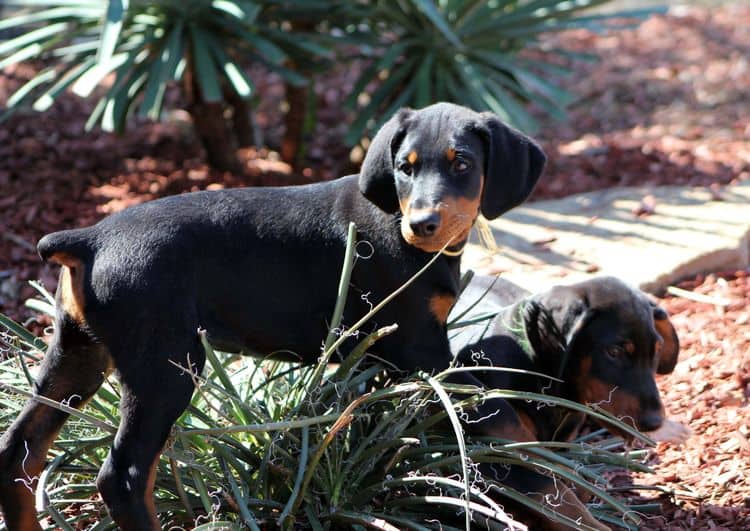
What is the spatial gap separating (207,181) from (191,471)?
3.89 meters

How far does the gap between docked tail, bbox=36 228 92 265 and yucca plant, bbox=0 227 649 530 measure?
1.35ft

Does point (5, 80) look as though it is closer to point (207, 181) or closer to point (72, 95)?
point (72, 95)

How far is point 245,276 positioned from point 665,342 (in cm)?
→ 176

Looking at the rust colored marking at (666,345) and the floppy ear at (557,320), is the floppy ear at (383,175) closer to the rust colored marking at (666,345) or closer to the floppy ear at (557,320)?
the floppy ear at (557,320)

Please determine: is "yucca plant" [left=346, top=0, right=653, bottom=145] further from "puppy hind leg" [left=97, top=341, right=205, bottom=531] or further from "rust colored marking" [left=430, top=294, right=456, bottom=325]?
"puppy hind leg" [left=97, top=341, right=205, bottom=531]

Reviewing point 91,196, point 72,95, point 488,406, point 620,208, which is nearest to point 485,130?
point 488,406

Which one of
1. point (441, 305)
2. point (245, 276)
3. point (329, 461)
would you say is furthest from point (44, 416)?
point (441, 305)

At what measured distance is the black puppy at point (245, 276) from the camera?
304 centimetres

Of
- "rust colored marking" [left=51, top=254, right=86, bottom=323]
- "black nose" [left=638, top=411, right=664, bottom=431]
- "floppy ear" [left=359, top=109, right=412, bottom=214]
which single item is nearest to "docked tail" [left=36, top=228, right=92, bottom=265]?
"rust colored marking" [left=51, top=254, right=86, bottom=323]

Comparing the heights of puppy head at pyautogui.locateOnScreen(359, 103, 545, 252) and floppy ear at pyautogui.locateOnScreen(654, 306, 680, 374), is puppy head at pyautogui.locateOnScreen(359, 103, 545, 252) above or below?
above

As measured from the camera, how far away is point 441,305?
3385mm

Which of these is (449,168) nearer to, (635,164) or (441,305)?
(441,305)

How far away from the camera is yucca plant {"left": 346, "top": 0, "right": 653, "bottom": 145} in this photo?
695cm

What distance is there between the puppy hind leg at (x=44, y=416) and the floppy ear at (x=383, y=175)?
98 centimetres
